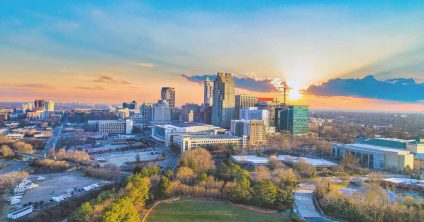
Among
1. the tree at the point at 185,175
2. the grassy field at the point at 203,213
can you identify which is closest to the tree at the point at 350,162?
the grassy field at the point at 203,213

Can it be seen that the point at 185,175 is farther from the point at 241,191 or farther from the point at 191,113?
the point at 191,113

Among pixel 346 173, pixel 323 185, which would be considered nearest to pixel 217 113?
pixel 346 173

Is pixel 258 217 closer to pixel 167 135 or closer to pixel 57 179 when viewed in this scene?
pixel 57 179

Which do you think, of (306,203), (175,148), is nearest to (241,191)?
(306,203)

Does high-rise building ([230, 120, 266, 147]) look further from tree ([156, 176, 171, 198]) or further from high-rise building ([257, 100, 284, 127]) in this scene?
tree ([156, 176, 171, 198])

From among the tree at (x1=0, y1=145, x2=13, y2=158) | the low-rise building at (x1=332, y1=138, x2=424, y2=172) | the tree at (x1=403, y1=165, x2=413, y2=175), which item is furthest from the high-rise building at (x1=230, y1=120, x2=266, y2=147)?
the tree at (x1=0, y1=145, x2=13, y2=158)

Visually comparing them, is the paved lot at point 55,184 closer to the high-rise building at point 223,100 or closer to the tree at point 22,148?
the tree at point 22,148
